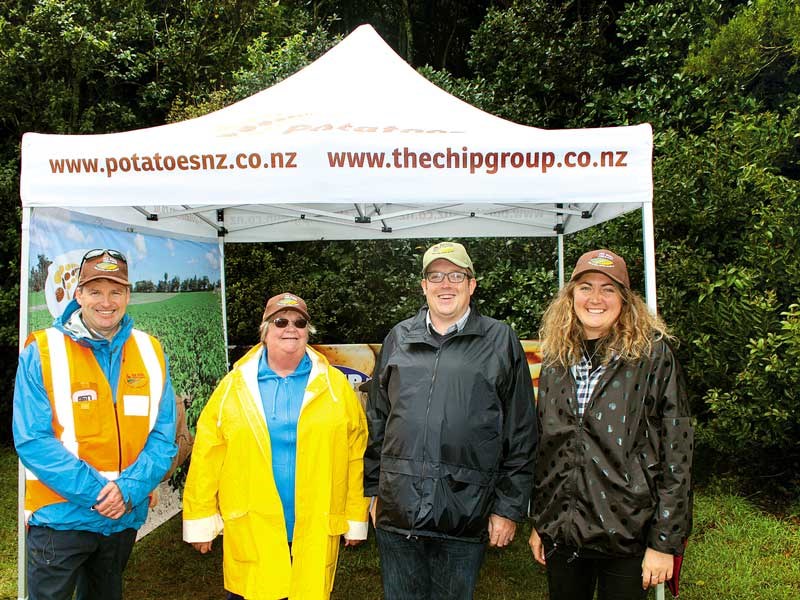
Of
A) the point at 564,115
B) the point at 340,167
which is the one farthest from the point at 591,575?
the point at 564,115

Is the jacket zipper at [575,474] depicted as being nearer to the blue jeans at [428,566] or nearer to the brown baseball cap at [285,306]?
the blue jeans at [428,566]

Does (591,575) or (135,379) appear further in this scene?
(135,379)

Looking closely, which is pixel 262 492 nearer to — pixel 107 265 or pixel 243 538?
pixel 243 538

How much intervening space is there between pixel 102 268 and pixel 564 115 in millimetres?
6489

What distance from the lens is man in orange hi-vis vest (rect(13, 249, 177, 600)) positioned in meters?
2.30

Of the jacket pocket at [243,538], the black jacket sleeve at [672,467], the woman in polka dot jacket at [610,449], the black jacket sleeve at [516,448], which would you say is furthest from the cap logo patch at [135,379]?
the black jacket sleeve at [672,467]

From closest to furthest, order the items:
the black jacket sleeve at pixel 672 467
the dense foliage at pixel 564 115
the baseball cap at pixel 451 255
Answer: the black jacket sleeve at pixel 672 467
the baseball cap at pixel 451 255
the dense foliage at pixel 564 115

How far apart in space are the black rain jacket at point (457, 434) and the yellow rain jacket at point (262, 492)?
0.25 meters

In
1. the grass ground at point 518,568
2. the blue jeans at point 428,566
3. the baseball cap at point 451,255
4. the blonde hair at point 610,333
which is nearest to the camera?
the blonde hair at point 610,333

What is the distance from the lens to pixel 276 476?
2.45 m

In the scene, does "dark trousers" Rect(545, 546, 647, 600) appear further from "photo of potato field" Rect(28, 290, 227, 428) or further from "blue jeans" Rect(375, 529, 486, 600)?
"photo of potato field" Rect(28, 290, 227, 428)

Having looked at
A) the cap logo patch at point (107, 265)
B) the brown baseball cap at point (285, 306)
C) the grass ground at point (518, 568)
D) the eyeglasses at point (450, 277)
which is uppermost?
the cap logo patch at point (107, 265)

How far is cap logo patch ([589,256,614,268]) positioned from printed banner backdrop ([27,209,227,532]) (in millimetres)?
2387

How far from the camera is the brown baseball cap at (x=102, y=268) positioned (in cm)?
241
